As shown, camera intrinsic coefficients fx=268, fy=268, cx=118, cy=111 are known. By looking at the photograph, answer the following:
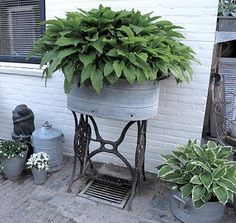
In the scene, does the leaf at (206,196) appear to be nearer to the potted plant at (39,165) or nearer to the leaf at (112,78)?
the leaf at (112,78)

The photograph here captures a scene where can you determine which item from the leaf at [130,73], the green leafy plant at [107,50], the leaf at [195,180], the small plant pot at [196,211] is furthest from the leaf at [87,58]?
the small plant pot at [196,211]

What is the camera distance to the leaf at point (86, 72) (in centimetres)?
171

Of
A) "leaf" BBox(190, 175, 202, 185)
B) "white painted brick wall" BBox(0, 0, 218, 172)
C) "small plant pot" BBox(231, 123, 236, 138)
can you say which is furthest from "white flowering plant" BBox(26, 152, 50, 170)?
"small plant pot" BBox(231, 123, 236, 138)

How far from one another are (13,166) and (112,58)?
145 cm

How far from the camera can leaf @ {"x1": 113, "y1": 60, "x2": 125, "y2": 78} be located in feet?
5.36

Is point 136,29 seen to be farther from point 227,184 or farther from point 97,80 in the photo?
point 227,184

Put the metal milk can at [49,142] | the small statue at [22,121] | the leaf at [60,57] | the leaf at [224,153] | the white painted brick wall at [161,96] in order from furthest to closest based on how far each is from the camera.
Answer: the small statue at [22,121] < the metal milk can at [49,142] < the white painted brick wall at [161,96] < the leaf at [224,153] < the leaf at [60,57]

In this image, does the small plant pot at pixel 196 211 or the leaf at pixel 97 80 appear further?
the small plant pot at pixel 196 211

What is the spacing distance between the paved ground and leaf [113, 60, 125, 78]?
1116 mm

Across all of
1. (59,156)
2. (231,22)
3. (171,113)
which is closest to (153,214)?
(171,113)

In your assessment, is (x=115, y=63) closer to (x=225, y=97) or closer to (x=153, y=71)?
(x=153, y=71)

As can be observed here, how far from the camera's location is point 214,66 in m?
2.70

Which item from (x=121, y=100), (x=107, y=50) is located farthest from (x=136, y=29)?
(x=121, y=100)

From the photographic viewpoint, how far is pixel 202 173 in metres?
1.85
